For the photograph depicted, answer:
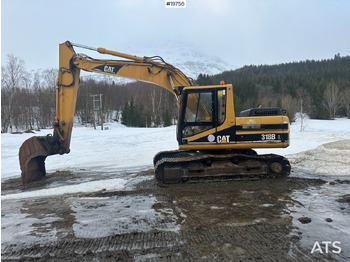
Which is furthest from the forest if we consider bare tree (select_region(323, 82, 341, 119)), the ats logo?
the ats logo

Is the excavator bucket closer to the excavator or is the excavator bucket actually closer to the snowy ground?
the snowy ground

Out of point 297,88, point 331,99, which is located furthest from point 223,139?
point 297,88

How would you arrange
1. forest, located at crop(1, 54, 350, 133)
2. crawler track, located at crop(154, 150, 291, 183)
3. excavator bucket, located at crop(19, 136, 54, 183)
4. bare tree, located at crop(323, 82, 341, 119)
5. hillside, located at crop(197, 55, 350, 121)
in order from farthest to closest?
bare tree, located at crop(323, 82, 341, 119), hillside, located at crop(197, 55, 350, 121), forest, located at crop(1, 54, 350, 133), excavator bucket, located at crop(19, 136, 54, 183), crawler track, located at crop(154, 150, 291, 183)

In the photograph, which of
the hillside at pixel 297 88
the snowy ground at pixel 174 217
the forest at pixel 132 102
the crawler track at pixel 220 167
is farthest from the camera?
the hillside at pixel 297 88

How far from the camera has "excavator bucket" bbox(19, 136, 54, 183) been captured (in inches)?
300

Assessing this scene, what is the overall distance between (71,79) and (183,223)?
5.94m

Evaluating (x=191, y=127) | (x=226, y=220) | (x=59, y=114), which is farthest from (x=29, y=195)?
(x=226, y=220)

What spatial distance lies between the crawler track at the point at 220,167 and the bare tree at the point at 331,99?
2209 inches

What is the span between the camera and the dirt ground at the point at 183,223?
10.9 ft

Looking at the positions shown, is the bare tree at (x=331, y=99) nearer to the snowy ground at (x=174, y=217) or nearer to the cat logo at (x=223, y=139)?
the snowy ground at (x=174, y=217)

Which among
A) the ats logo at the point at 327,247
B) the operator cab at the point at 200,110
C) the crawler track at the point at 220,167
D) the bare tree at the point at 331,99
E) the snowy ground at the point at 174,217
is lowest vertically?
the ats logo at the point at 327,247

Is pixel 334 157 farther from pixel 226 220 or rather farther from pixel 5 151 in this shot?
pixel 5 151

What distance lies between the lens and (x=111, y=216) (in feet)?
15.2

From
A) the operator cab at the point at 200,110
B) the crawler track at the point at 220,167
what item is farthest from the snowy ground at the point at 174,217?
the operator cab at the point at 200,110
